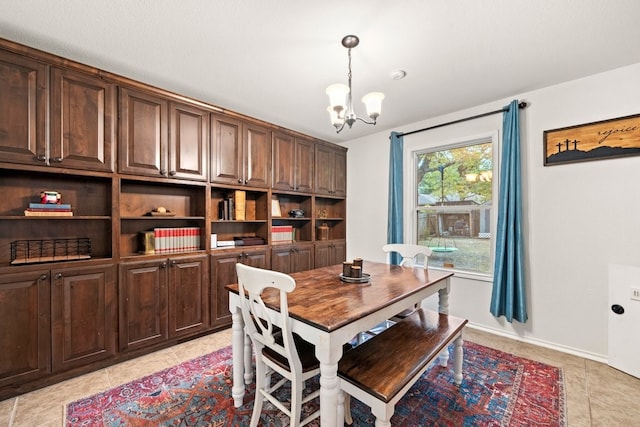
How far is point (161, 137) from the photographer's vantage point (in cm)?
257

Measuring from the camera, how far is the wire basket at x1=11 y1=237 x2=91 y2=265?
2051mm

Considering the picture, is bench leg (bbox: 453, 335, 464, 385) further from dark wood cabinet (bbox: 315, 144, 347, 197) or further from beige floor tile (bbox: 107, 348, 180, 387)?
dark wood cabinet (bbox: 315, 144, 347, 197)

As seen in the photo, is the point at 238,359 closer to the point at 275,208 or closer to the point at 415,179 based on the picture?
the point at 275,208

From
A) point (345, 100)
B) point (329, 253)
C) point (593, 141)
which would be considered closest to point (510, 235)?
point (593, 141)

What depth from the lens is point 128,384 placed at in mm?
2051

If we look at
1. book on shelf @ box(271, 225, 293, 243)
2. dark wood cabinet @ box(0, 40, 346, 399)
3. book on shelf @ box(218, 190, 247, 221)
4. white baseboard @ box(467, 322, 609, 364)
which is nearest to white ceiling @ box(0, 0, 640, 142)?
dark wood cabinet @ box(0, 40, 346, 399)

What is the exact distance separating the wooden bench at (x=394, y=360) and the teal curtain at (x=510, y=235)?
1.08 metres

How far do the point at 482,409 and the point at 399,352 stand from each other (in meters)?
0.75

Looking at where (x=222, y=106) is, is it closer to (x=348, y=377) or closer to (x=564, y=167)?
(x=348, y=377)

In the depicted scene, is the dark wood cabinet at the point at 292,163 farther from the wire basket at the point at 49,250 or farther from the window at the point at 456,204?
the wire basket at the point at 49,250

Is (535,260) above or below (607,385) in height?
above

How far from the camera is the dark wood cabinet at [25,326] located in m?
1.88

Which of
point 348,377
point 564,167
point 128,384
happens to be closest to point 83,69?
point 128,384

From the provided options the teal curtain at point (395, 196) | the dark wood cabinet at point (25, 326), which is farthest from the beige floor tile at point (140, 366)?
the teal curtain at point (395, 196)
